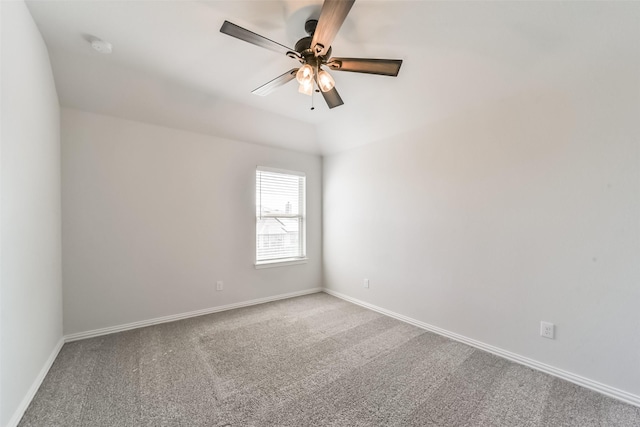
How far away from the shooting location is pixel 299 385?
1.97 metres

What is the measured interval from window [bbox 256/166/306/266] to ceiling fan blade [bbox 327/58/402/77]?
2.23 m

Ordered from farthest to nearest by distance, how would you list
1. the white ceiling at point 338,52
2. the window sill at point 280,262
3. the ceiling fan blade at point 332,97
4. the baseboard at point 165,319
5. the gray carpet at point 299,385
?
the window sill at point 280,262 < the baseboard at point 165,319 < the ceiling fan blade at point 332,97 < the white ceiling at point 338,52 < the gray carpet at point 299,385

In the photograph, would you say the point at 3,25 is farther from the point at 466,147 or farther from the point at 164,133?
the point at 466,147

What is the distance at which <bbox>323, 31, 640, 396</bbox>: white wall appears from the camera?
6.09 ft

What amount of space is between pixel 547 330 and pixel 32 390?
386cm

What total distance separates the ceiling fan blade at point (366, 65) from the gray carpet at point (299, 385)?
228cm

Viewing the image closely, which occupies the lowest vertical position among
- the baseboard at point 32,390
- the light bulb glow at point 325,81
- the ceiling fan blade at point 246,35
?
the baseboard at point 32,390

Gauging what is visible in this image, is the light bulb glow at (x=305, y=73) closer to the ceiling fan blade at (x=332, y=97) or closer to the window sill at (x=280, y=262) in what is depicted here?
the ceiling fan blade at (x=332, y=97)

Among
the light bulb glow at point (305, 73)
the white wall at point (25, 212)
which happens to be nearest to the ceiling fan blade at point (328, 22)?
the light bulb glow at point (305, 73)

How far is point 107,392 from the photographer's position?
1.87 metres

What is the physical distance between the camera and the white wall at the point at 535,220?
6.09 ft

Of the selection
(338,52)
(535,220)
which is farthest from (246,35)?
(535,220)

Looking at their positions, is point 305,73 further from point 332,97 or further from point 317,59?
point 332,97

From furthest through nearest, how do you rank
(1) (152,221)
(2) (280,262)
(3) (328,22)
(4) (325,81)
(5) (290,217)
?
(5) (290,217), (2) (280,262), (1) (152,221), (4) (325,81), (3) (328,22)
